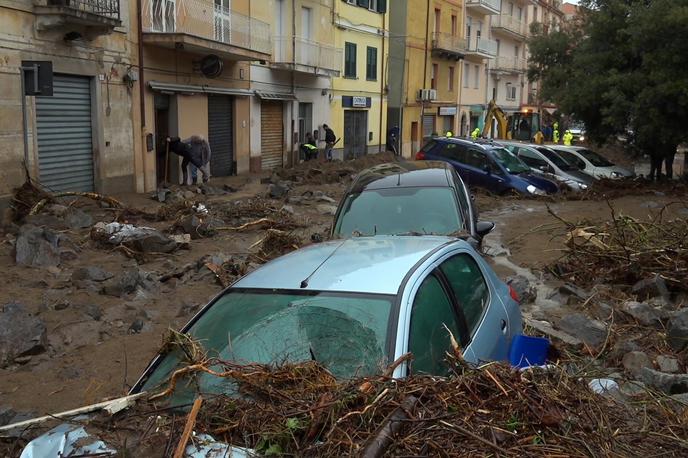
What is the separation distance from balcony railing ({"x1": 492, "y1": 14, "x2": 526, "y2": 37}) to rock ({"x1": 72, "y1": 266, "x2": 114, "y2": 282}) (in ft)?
147

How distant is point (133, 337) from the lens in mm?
6988

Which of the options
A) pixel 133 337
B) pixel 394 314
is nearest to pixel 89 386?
pixel 133 337

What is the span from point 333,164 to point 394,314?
21465mm

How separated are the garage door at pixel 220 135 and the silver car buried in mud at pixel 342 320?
17803 mm

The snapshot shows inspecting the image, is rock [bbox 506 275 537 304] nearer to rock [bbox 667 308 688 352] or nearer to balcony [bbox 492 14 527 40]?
rock [bbox 667 308 688 352]

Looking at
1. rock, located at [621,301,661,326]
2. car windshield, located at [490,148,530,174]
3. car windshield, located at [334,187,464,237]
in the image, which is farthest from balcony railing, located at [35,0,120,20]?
rock, located at [621,301,661,326]

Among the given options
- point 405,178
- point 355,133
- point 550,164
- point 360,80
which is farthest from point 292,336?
point 360,80

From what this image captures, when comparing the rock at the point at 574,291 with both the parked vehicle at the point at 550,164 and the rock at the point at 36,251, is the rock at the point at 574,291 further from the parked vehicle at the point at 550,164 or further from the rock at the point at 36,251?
the parked vehicle at the point at 550,164

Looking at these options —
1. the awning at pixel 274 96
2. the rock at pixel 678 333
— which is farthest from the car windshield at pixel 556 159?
the rock at pixel 678 333

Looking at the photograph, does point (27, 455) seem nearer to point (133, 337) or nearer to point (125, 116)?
point (133, 337)

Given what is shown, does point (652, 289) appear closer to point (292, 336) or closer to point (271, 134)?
point (292, 336)

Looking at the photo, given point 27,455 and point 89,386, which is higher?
point 27,455

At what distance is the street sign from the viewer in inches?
449

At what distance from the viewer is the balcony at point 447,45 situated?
39844mm
